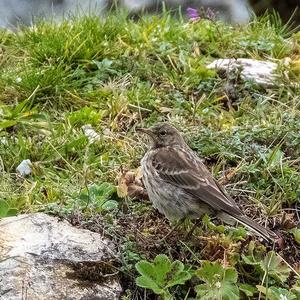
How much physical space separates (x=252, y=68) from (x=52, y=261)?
329cm

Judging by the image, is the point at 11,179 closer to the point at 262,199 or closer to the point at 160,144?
the point at 160,144

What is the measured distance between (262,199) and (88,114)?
64.1 inches

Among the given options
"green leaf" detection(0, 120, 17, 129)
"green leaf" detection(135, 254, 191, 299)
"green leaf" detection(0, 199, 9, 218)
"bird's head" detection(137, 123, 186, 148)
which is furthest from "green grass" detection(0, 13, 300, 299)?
"bird's head" detection(137, 123, 186, 148)

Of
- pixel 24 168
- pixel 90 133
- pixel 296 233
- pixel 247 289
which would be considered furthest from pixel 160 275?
pixel 90 133

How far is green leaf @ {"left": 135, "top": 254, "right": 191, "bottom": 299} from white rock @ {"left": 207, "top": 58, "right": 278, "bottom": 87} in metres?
2.88

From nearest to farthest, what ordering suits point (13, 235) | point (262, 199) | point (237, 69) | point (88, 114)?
point (13, 235)
point (262, 199)
point (88, 114)
point (237, 69)

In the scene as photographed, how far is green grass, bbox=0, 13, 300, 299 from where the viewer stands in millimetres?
5602

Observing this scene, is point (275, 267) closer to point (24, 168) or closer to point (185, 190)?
point (185, 190)

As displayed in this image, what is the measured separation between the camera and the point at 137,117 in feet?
23.2

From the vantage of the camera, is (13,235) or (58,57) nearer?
(13,235)

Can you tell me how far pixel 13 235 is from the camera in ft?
16.7

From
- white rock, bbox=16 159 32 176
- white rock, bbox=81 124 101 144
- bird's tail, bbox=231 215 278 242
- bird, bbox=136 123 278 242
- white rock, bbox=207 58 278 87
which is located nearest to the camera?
bird's tail, bbox=231 215 278 242

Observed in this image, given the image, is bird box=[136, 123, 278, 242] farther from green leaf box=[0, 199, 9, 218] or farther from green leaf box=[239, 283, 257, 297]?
green leaf box=[0, 199, 9, 218]

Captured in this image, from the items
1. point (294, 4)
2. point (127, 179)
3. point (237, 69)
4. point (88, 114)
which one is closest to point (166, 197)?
point (127, 179)
